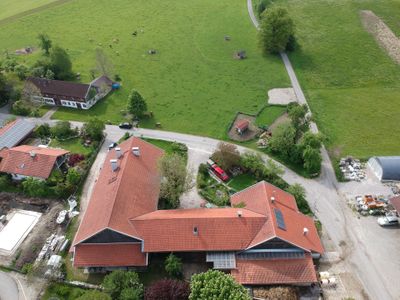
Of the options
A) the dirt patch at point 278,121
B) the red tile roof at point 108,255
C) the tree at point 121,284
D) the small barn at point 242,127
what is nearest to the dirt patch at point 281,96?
the dirt patch at point 278,121

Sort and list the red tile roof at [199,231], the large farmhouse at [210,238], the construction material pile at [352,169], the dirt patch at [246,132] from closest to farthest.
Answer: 1. the large farmhouse at [210,238]
2. the red tile roof at [199,231]
3. the construction material pile at [352,169]
4. the dirt patch at [246,132]

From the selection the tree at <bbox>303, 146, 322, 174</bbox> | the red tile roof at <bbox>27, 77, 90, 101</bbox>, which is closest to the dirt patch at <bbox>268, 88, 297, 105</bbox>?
the tree at <bbox>303, 146, 322, 174</bbox>

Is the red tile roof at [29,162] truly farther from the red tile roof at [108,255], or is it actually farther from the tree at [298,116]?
the tree at [298,116]

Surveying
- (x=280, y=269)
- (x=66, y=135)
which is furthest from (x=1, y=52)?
(x=280, y=269)

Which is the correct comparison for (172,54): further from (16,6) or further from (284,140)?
(16,6)

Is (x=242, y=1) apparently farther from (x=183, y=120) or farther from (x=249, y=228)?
(x=249, y=228)

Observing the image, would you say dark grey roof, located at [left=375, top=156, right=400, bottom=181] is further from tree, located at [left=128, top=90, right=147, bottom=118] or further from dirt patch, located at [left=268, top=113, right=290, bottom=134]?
tree, located at [left=128, top=90, right=147, bottom=118]
